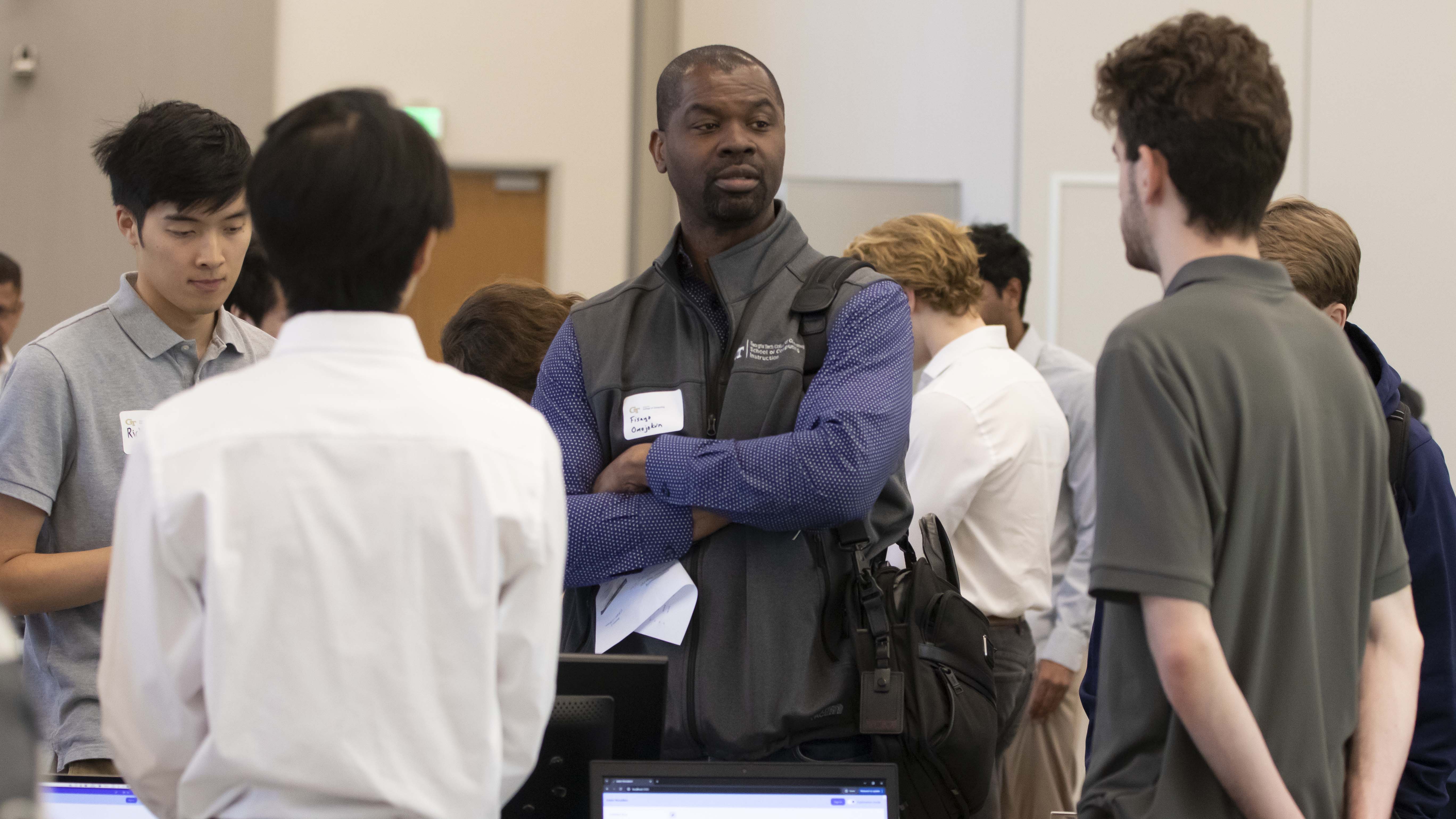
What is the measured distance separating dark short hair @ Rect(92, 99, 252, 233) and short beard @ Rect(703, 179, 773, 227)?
2.37 ft

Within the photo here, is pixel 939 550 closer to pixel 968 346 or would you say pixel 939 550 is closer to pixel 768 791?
pixel 768 791

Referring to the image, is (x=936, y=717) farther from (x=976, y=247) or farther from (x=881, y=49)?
(x=881, y=49)

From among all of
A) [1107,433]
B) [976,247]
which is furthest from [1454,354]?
[1107,433]

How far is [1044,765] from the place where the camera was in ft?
10.4

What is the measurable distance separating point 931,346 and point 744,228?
3.81 ft

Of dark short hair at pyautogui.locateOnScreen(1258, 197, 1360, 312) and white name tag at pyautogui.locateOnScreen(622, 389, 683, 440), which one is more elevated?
dark short hair at pyautogui.locateOnScreen(1258, 197, 1360, 312)

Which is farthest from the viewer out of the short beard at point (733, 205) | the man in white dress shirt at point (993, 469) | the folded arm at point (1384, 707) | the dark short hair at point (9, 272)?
the dark short hair at point (9, 272)

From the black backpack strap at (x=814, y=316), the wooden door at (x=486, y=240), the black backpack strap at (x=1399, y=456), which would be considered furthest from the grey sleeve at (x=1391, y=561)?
the wooden door at (x=486, y=240)

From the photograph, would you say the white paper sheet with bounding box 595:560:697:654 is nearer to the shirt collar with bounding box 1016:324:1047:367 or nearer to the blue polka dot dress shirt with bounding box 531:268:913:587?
the blue polka dot dress shirt with bounding box 531:268:913:587

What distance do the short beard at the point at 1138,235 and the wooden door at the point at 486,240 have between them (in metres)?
5.47

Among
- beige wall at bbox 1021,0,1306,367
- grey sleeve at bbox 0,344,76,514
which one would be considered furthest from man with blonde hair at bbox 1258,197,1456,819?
beige wall at bbox 1021,0,1306,367

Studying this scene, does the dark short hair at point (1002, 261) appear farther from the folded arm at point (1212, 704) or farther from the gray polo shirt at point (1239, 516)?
the folded arm at point (1212, 704)

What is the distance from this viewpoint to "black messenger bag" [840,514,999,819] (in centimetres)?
179

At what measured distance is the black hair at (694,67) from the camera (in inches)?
79.3
